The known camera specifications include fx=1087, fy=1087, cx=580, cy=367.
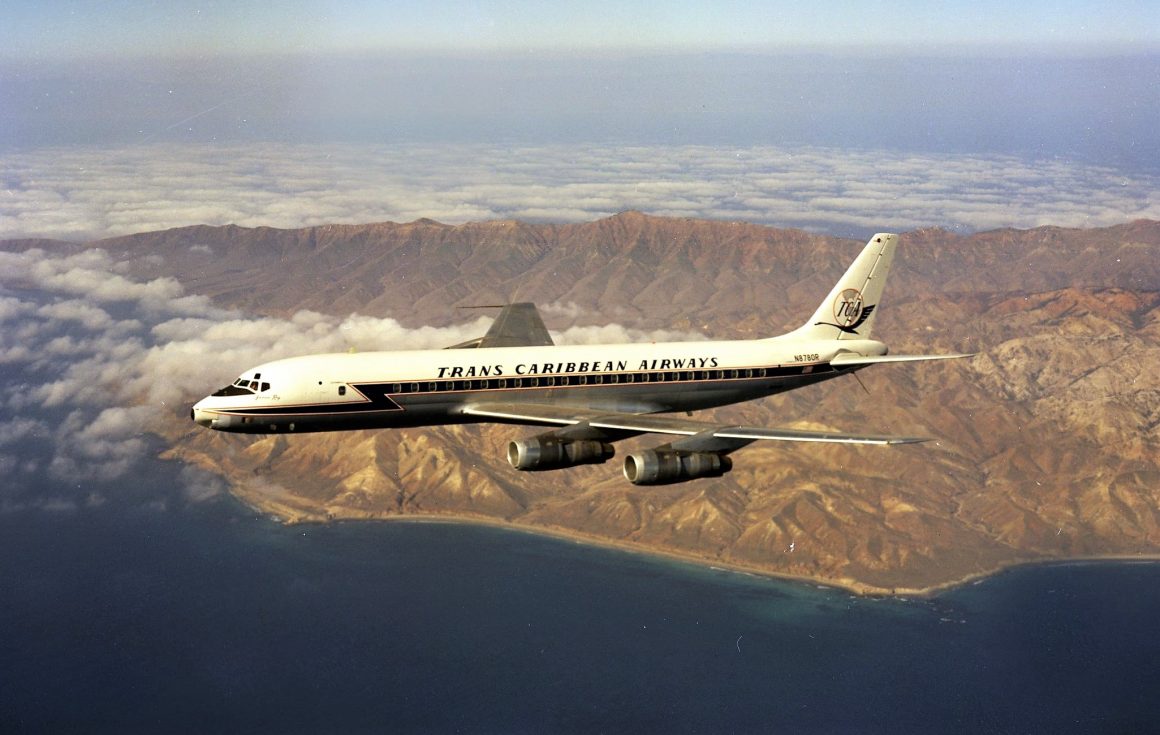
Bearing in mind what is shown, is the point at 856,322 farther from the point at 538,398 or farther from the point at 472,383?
the point at 472,383

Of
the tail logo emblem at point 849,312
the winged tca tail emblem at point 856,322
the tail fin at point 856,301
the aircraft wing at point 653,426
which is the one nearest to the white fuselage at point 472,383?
the aircraft wing at point 653,426

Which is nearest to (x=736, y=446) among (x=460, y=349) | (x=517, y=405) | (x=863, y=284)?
(x=517, y=405)

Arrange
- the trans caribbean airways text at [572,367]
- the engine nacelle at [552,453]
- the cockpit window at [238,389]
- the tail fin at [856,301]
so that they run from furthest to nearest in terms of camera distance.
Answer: the tail fin at [856,301]
the trans caribbean airways text at [572,367]
the engine nacelle at [552,453]
the cockpit window at [238,389]

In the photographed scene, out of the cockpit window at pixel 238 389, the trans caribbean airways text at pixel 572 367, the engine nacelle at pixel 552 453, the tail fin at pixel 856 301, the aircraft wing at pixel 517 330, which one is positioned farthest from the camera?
the tail fin at pixel 856 301

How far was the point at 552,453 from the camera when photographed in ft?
241

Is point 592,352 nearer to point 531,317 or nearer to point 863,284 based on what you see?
point 531,317

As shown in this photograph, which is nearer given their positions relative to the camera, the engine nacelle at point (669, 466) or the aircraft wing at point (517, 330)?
the engine nacelle at point (669, 466)

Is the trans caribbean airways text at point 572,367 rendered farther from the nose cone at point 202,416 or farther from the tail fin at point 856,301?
the nose cone at point 202,416

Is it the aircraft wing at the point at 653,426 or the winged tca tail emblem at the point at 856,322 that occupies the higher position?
the winged tca tail emblem at the point at 856,322

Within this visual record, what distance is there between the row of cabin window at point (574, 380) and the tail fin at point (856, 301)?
10.5 metres

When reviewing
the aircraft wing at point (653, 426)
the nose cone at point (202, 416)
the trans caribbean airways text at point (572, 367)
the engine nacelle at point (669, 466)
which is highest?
the trans caribbean airways text at point (572, 367)

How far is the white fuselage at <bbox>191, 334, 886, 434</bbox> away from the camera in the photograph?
72.5 meters

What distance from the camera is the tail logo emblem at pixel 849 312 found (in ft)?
313

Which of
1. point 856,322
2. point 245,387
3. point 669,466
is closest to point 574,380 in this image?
point 669,466
